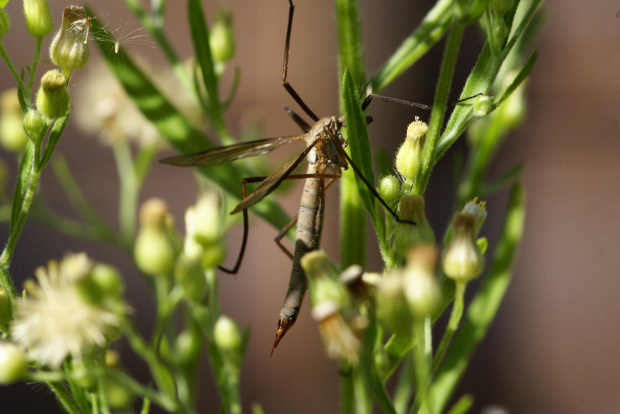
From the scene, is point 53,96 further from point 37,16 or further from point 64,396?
point 64,396

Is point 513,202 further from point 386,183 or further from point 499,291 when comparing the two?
point 386,183

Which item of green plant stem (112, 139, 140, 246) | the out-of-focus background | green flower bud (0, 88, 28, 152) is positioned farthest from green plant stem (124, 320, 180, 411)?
the out-of-focus background

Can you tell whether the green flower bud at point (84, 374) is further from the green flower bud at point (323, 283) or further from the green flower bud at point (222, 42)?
the green flower bud at point (222, 42)

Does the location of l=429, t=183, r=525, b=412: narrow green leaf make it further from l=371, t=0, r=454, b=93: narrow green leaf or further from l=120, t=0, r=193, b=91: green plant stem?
l=120, t=0, r=193, b=91: green plant stem

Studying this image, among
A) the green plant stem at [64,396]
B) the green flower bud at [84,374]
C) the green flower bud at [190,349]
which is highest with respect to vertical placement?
the green flower bud at [190,349]

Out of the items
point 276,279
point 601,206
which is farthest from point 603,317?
point 276,279

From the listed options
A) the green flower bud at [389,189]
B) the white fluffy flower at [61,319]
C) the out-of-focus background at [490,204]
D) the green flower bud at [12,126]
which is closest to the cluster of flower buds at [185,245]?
the white fluffy flower at [61,319]
